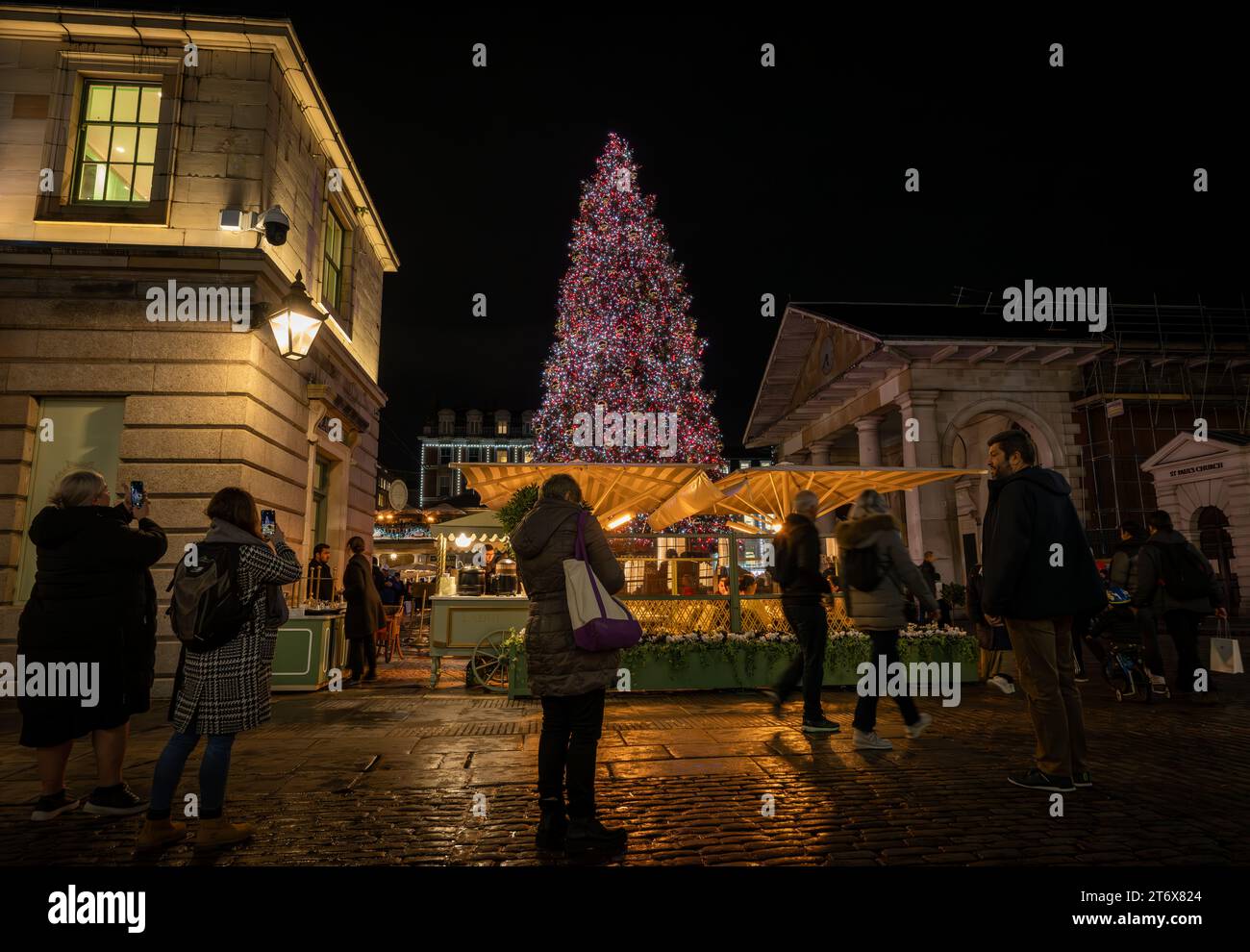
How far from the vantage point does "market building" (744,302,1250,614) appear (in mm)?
21562

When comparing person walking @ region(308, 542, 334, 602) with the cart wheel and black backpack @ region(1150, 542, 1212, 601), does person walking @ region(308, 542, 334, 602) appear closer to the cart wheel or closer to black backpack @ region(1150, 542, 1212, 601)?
the cart wheel

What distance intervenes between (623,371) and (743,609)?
53.6 ft

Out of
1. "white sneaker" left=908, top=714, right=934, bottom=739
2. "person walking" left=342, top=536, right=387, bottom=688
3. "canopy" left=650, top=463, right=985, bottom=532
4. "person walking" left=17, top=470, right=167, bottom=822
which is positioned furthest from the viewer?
"canopy" left=650, top=463, right=985, bottom=532

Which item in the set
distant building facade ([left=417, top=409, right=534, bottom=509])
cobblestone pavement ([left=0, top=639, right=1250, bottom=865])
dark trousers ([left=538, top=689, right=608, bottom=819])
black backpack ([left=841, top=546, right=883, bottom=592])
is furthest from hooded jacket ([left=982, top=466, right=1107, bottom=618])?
distant building facade ([left=417, top=409, right=534, bottom=509])

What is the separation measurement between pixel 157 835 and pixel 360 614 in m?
7.12

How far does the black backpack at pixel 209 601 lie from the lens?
11.6 feet

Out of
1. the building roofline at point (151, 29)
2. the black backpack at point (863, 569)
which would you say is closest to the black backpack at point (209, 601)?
the black backpack at point (863, 569)

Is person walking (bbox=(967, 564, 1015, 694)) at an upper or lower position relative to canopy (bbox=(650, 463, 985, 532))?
lower

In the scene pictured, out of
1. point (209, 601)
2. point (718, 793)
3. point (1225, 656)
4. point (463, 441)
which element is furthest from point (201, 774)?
point (463, 441)

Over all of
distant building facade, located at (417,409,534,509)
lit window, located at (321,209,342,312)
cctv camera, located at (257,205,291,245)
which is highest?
distant building facade, located at (417,409,534,509)

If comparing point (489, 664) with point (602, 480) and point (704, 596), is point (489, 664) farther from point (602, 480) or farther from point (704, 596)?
point (602, 480)

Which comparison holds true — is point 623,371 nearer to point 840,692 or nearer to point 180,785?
point 840,692

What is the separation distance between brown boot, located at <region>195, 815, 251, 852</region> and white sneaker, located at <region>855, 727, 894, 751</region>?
4.41 meters

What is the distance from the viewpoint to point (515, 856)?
334cm
